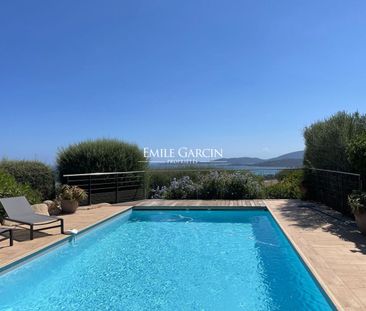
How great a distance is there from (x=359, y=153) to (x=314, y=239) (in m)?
2.03

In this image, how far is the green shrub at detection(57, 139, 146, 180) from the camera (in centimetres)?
1220

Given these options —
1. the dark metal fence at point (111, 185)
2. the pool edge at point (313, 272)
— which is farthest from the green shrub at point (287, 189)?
the pool edge at point (313, 272)

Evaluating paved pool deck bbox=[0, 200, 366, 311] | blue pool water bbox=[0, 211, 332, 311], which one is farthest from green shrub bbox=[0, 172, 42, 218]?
blue pool water bbox=[0, 211, 332, 311]

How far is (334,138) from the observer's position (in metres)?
9.74

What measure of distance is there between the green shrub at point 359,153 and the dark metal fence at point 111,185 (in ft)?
22.3

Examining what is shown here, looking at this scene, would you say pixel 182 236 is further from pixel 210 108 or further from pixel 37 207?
pixel 210 108

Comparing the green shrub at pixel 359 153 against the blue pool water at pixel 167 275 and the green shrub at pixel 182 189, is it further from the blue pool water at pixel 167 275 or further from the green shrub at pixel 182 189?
the green shrub at pixel 182 189

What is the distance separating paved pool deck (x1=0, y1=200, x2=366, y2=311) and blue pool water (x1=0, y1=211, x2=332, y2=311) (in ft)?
0.63

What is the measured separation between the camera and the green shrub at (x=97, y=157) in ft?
40.0

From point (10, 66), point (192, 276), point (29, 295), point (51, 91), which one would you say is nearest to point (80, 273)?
point (29, 295)

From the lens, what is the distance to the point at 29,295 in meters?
4.87

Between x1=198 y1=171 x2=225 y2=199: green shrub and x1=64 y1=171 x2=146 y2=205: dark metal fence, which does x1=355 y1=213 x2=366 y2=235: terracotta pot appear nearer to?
x1=198 y1=171 x2=225 y2=199: green shrub

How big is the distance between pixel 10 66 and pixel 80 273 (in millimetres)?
9539

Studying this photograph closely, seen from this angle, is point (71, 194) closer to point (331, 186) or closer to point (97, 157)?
point (97, 157)
